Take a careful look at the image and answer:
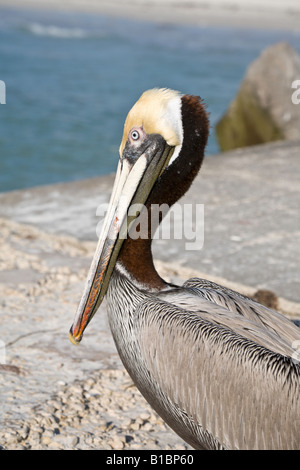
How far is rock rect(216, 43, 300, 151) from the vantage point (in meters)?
8.44

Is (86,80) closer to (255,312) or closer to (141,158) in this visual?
(141,158)

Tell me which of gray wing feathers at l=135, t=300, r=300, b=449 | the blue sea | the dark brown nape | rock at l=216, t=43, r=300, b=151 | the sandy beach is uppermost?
the dark brown nape

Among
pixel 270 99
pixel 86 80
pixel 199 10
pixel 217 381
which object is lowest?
pixel 199 10

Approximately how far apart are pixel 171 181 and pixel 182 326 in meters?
0.67

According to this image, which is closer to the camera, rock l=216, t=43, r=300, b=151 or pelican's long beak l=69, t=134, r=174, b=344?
pelican's long beak l=69, t=134, r=174, b=344

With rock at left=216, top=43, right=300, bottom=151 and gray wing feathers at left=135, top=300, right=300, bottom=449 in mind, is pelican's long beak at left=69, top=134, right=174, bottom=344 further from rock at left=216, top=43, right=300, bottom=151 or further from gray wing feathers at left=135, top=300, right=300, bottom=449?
rock at left=216, top=43, right=300, bottom=151

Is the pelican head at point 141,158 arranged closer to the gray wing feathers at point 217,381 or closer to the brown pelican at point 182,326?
the brown pelican at point 182,326

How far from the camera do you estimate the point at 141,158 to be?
2.75 metres

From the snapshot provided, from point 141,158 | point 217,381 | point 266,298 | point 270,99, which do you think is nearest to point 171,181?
point 141,158

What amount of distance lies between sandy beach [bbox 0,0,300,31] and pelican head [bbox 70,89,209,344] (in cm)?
3520

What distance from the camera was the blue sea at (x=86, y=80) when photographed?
1124cm

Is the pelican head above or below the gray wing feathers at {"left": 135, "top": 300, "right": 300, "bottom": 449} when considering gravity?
above

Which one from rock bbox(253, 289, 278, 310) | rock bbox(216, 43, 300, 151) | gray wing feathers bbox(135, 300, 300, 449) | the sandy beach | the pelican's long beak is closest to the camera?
gray wing feathers bbox(135, 300, 300, 449)

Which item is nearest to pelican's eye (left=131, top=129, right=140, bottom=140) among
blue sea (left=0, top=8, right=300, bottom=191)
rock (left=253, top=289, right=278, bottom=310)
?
blue sea (left=0, top=8, right=300, bottom=191)
